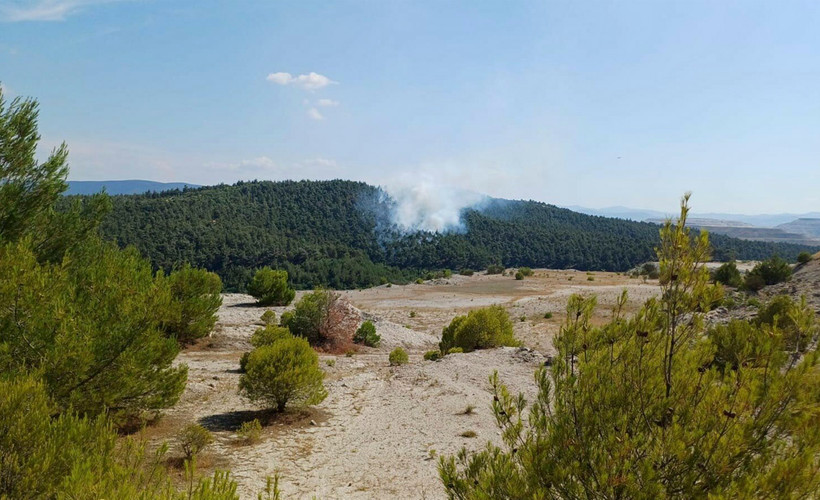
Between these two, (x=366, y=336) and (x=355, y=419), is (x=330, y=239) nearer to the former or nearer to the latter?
(x=366, y=336)

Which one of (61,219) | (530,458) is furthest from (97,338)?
(530,458)

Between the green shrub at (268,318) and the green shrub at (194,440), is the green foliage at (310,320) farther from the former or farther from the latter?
the green shrub at (194,440)

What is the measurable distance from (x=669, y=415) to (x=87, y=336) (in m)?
6.74

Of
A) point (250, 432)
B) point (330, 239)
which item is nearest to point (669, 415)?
point (250, 432)

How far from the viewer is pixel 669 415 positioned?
3.25 metres

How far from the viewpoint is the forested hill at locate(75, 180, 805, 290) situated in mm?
74000

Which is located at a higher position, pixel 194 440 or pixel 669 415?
pixel 669 415

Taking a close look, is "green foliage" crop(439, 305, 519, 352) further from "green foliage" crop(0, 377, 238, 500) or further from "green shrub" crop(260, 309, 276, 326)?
"green foliage" crop(0, 377, 238, 500)

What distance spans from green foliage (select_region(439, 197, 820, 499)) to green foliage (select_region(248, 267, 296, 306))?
951 inches

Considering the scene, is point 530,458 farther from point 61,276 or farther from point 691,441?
point 61,276

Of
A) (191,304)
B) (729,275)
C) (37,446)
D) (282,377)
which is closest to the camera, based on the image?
(37,446)

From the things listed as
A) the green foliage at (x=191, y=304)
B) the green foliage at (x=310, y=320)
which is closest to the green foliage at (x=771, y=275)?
the green foliage at (x=310, y=320)

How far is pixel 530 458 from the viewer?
3.42 m

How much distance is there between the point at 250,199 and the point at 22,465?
356ft
